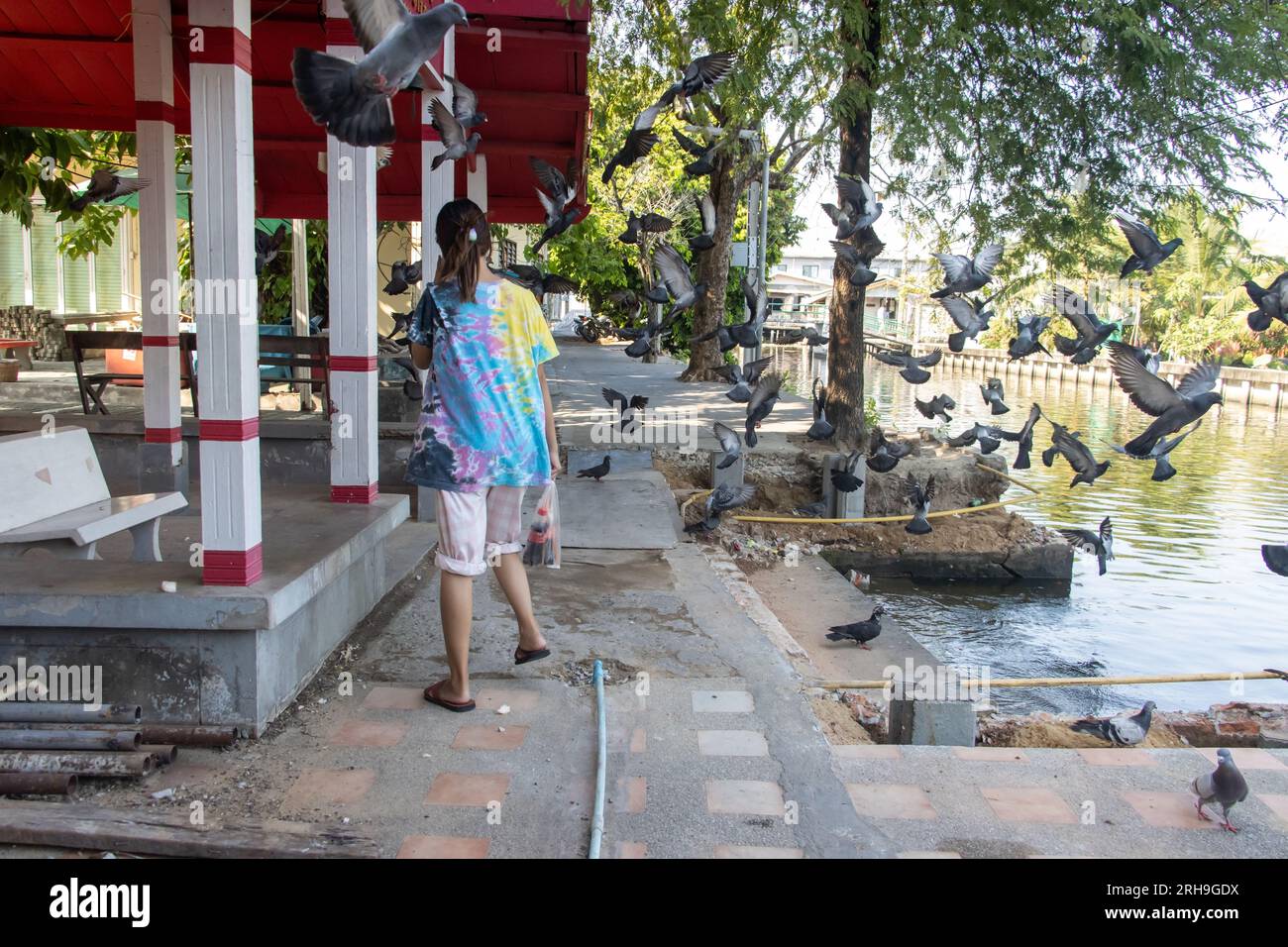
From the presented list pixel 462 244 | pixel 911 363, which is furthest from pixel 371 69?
Answer: pixel 911 363

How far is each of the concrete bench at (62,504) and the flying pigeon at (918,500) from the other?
683 centimetres

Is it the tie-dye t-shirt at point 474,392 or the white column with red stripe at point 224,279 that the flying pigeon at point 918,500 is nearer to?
the tie-dye t-shirt at point 474,392

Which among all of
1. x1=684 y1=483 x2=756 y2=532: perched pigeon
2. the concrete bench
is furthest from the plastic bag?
Answer: x1=684 y1=483 x2=756 y2=532: perched pigeon

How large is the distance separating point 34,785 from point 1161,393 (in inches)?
231

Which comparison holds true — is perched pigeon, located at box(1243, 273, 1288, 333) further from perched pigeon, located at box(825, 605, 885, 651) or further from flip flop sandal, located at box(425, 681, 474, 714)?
flip flop sandal, located at box(425, 681, 474, 714)

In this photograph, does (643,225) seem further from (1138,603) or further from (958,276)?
(1138,603)

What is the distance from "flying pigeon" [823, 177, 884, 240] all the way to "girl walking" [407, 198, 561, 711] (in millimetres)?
4920

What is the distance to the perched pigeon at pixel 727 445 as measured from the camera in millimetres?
9586

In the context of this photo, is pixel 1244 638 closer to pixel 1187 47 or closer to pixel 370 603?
pixel 1187 47

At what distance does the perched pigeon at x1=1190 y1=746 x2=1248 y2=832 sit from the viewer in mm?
3375

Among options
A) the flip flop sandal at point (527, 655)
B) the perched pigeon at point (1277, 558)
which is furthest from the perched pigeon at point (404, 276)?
the perched pigeon at point (1277, 558)

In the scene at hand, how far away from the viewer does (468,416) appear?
151 inches
